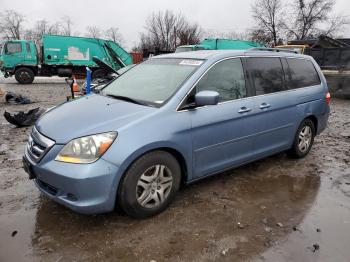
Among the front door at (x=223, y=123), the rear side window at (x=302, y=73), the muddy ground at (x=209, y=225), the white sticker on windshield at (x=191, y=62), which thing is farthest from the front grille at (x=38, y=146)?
the rear side window at (x=302, y=73)

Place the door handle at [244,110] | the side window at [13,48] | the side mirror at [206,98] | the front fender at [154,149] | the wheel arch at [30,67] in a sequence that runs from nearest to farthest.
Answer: the front fender at [154,149] < the side mirror at [206,98] < the door handle at [244,110] < the side window at [13,48] < the wheel arch at [30,67]

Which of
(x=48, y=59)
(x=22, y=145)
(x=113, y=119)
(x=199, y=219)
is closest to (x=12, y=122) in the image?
(x=22, y=145)

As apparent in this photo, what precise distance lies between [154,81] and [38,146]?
151 cm

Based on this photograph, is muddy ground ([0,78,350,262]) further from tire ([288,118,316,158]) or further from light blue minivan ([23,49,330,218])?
tire ([288,118,316,158])

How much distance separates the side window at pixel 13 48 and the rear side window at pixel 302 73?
57.4 ft

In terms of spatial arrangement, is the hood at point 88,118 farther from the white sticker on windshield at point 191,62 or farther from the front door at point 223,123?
the white sticker on windshield at point 191,62

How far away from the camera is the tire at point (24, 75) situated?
743 inches

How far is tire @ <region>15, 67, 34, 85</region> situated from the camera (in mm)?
18864

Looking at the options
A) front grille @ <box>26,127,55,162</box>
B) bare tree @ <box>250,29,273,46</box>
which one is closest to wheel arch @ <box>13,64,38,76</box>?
front grille @ <box>26,127,55,162</box>

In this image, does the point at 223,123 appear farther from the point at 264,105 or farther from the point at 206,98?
the point at 264,105

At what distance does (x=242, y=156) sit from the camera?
417 cm

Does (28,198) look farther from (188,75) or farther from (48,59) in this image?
(48,59)

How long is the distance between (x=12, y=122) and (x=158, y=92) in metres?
5.06

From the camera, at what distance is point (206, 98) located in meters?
3.44
